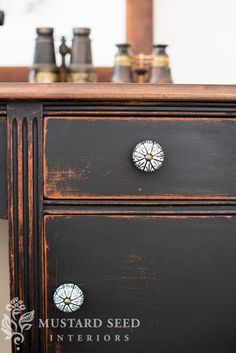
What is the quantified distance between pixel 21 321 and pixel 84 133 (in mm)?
298

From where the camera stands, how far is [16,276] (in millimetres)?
647

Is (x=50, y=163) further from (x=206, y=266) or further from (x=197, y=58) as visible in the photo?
(x=197, y=58)

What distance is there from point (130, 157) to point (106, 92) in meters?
0.10

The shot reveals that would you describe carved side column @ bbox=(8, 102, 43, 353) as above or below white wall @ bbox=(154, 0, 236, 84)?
below

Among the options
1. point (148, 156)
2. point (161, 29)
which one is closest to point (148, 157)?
point (148, 156)

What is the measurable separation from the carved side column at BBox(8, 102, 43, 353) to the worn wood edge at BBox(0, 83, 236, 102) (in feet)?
0.07

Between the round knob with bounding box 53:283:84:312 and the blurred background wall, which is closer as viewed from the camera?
the round knob with bounding box 53:283:84:312

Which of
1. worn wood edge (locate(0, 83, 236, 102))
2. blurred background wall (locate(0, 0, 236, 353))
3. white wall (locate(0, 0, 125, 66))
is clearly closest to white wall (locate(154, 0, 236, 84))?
blurred background wall (locate(0, 0, 236, 353))

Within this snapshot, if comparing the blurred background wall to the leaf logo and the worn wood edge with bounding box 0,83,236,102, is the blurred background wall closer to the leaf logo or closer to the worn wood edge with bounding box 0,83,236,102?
the worn wood edge with bounding box 0,83,236,102

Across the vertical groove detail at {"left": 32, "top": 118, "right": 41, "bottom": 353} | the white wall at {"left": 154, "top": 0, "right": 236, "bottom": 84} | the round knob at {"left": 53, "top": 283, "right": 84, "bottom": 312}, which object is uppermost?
the white wall at {"left": 154, "top": 0, "right": 236, "bottom": 84}

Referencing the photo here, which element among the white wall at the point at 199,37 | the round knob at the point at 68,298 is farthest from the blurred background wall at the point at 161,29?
the round knob at the point at 68,298

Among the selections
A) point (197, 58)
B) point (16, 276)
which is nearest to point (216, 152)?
point (16, 276)

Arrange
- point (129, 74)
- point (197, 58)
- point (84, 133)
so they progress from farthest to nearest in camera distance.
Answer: point (197, 58)
point (129, 74)
point (84, 133)

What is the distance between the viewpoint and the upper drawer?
626 millimetres
